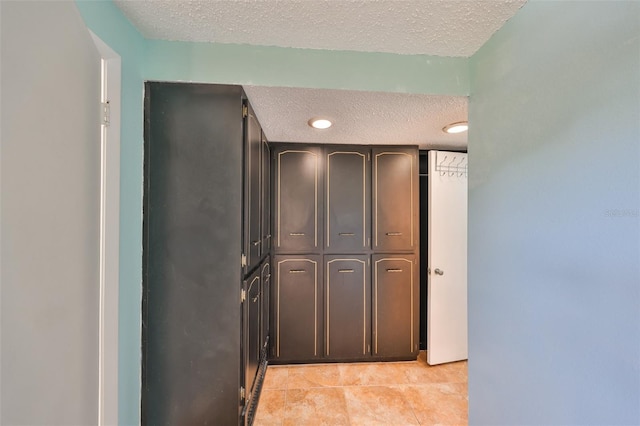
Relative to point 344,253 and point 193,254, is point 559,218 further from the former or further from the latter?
point 344,253

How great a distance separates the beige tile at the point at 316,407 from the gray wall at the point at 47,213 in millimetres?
1352

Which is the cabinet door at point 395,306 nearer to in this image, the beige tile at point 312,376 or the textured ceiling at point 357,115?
the beige tile at point 312,376

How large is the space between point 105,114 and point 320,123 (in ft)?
4.13

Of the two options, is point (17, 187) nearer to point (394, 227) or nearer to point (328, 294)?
point (328, 294)

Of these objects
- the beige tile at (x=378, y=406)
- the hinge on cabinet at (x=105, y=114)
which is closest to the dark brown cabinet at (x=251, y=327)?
the beige tile at (x=378, y=406)

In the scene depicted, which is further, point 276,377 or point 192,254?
point 276,377

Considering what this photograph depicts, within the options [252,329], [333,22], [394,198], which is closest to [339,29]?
[333,22]

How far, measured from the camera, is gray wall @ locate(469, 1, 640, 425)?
72 centimetres

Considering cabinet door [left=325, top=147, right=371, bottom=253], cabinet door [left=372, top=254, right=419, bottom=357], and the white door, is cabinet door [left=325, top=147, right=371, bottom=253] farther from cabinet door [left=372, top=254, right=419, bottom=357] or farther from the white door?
the white door

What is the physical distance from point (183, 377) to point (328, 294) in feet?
4.75

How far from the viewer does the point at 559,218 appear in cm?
89

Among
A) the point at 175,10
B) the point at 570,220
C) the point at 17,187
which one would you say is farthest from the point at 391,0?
the point at 17,187

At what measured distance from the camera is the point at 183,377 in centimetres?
137

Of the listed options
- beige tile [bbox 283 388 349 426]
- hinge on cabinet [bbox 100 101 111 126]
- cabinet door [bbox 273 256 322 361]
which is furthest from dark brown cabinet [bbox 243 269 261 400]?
hinge on cabinet [bbox 100 101 111 126]
